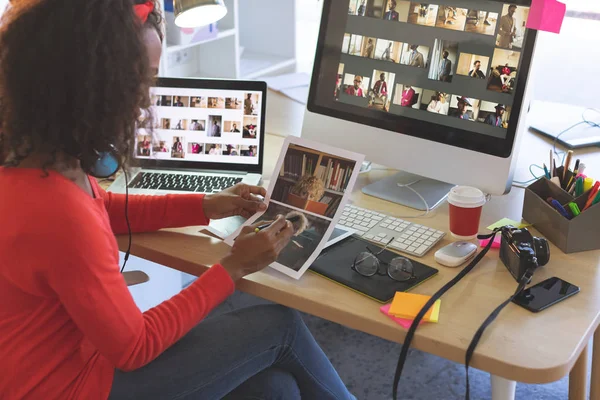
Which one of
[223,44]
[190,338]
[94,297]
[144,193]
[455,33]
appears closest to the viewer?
[94,297]

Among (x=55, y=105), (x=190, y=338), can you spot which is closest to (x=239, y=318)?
(x=190, y=338)

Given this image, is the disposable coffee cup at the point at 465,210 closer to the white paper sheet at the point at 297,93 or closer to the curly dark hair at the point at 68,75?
the curly dark hair at the point at 68,75

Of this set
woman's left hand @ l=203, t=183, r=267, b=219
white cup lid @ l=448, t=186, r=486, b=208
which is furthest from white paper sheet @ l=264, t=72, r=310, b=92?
white cup lid @ l=448, t=186, r=486, b=208

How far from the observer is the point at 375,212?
1.46 metres

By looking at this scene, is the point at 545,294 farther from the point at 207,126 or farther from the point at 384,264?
the point at 207,126

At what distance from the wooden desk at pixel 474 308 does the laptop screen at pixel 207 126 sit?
27cm

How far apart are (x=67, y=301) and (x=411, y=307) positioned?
0.54m

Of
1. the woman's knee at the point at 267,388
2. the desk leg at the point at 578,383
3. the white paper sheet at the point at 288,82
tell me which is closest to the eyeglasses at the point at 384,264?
the woman's knee at the point at 267,388

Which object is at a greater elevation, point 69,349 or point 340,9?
point 340,9

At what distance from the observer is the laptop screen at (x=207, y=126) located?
1601 mm

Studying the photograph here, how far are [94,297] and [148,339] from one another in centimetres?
13

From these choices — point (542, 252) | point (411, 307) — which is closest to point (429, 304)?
point (411, 307)

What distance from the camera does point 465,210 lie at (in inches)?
52.2

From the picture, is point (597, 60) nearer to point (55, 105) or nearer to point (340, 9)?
point (340, 9)
